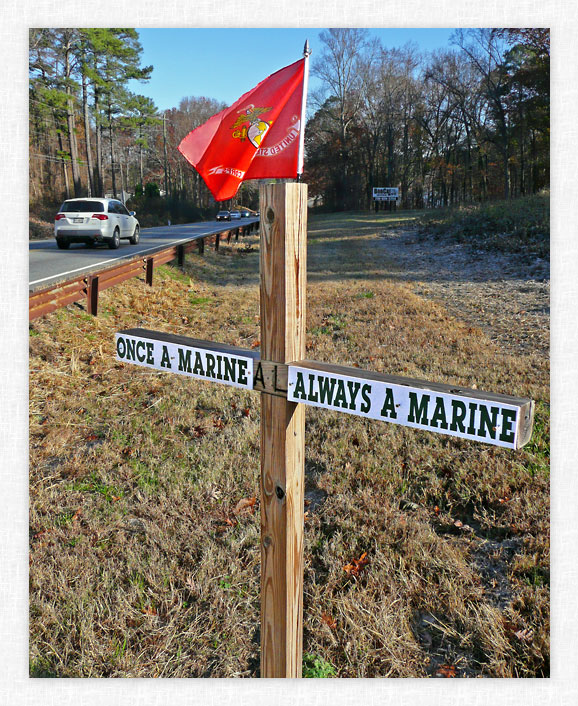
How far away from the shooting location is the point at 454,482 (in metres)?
4.18

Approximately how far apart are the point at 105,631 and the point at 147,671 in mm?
361

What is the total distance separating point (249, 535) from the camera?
12.1 feet

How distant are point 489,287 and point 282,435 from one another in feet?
35.9

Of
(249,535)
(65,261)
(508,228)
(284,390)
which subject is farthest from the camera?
(508,228)

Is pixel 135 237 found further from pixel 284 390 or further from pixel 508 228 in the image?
pixel 284 390

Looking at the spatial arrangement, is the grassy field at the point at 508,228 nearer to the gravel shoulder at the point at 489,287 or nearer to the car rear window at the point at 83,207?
the gravel shoulder at the point at 489,287

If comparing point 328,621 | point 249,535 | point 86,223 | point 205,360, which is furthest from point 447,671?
point 86,223

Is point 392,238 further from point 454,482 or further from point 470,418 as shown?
point 470,418

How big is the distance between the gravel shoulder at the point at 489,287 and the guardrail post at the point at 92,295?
6.02 metres

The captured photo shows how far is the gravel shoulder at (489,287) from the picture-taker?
27.3ft

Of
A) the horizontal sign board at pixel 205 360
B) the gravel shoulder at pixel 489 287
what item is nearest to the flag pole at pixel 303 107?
the horizontal sign board at pixel 205 360

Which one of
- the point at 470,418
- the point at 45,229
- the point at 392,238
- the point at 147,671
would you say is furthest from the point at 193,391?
the point at 45,229

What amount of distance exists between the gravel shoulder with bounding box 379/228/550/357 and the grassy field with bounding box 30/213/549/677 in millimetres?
1896

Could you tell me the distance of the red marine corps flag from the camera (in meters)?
2.31
